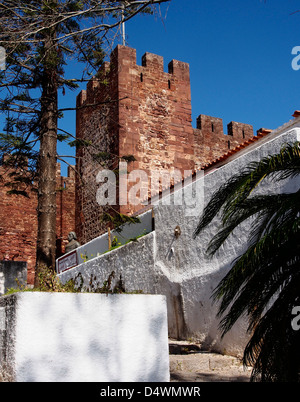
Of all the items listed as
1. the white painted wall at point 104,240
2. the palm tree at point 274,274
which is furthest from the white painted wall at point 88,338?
the white painted wall at point 104,240

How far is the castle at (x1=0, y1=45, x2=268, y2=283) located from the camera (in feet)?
43.5

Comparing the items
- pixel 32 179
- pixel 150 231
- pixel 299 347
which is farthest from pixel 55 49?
pixel 299 347

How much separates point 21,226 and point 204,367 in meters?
12.3

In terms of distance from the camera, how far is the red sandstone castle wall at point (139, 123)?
520 inches

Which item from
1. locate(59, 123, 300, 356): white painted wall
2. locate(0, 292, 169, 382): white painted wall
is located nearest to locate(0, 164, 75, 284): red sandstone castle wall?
locate(59, 123, 300, 356): white painted wall

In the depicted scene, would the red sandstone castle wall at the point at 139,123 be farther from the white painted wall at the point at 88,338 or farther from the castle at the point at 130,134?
the white painted wall at the point at 88,338

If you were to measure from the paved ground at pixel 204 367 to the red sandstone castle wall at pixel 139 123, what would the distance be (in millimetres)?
6303

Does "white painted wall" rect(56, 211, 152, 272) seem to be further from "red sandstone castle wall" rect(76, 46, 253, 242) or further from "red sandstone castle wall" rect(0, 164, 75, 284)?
"red sandstone castle wall" rect(0, 164, 75, 284)

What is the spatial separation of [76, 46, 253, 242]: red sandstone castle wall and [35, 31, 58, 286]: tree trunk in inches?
192

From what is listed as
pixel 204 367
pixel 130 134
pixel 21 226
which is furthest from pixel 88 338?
pixel 21 226

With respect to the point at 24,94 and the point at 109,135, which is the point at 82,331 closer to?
the point at 24,94

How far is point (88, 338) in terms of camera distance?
167 inches

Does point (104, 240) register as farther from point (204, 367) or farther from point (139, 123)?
point (204, 367)
